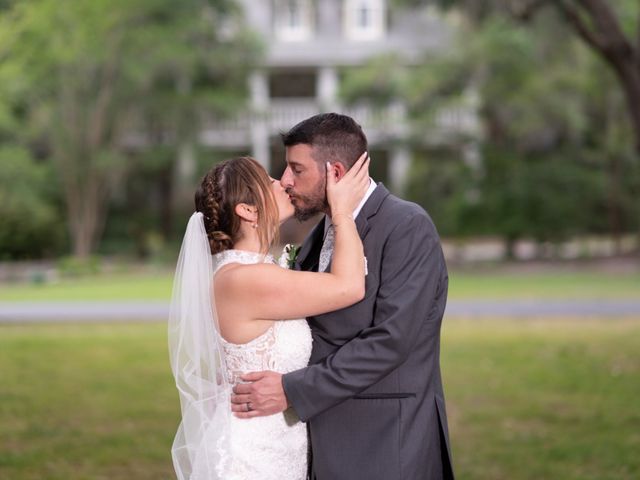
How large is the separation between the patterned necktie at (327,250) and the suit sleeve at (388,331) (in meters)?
0.32

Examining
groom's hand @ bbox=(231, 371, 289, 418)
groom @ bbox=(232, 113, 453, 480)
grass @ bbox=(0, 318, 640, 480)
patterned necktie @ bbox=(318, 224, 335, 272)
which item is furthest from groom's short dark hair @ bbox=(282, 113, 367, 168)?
grass @ bbox=(0, 318, 640, 480)

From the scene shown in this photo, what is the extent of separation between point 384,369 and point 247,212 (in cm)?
81

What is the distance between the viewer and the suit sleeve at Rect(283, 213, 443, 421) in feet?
11.2

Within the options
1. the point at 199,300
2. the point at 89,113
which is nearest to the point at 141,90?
the point at 89,113

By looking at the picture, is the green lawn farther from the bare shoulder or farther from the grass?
the bare shoulder

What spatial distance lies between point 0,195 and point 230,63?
8.05 meters

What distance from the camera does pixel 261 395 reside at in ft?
12.0

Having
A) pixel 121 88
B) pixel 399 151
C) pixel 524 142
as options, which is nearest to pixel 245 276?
pixel 524 142

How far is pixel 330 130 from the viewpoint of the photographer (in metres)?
3.54

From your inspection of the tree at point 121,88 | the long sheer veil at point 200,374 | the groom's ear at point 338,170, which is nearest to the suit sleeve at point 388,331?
the groom's ear at point 338,170

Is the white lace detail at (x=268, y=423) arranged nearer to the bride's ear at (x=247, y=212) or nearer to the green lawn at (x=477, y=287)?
the bride's ear at (x=247, y=212)

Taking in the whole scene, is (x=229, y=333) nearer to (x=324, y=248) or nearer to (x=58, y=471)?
(x=324, y=248)

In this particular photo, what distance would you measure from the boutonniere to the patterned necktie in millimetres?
140

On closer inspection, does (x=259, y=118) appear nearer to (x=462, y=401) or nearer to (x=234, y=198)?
(x=462, y=401)
